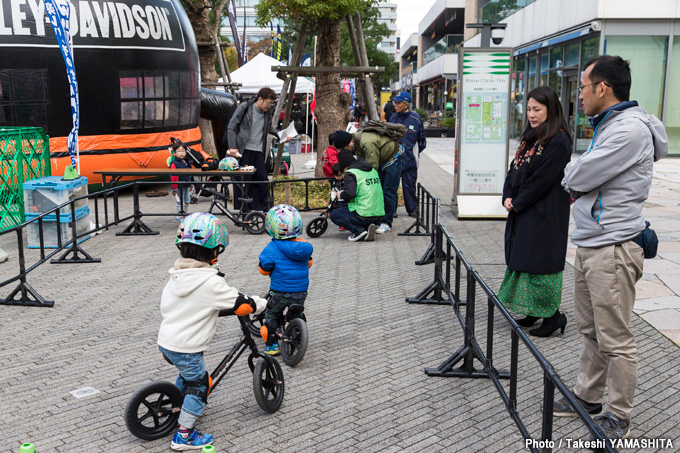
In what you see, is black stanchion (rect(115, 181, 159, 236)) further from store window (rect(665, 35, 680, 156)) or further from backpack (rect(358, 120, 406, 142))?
store window (rect(665, 35, 680, 156))

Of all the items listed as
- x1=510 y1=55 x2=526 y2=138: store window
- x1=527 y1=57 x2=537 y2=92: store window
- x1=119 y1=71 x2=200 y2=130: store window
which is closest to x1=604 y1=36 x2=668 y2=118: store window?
x1=527 y1=57 x2=537 y2=92: store window

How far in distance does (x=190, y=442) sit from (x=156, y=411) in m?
0.26

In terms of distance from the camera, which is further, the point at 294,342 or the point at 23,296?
the point at 23,296

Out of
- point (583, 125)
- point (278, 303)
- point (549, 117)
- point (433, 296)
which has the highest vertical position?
point (549, 117)

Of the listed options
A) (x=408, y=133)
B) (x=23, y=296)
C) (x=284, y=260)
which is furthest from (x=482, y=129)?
(x=23, y=296)

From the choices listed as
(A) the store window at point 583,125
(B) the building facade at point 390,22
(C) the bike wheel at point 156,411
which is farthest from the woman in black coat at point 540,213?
(B) the building facade at point 390,22

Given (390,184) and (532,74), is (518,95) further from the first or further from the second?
(390,184)

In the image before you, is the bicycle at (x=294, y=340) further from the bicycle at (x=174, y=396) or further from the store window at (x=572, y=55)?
the store window at (x=572, y=55)

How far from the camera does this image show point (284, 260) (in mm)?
5246

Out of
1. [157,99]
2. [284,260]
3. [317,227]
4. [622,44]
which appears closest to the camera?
[284,260]

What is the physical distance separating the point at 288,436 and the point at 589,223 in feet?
6.89

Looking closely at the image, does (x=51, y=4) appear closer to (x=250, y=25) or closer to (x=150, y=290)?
(x=150, y=290)

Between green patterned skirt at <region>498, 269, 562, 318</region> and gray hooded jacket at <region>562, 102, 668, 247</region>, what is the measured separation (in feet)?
5.85

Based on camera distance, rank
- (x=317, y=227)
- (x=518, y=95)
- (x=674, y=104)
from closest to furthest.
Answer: (x=317, y=227), (x=674, y=104), (x=518, y=95)
